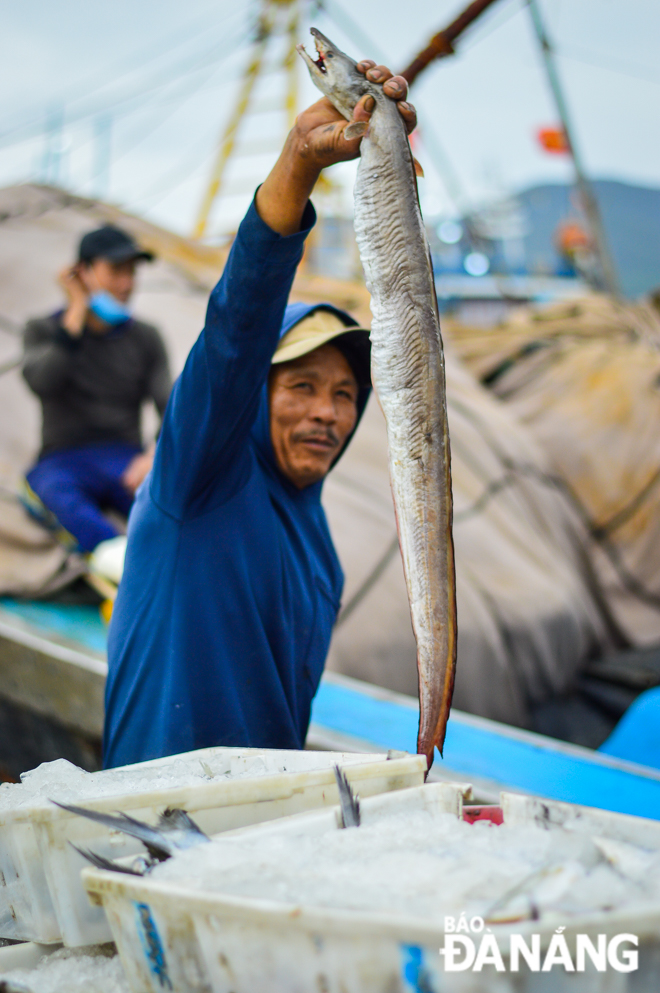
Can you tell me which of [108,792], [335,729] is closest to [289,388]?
[108,792]

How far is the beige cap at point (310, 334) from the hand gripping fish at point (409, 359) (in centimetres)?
33

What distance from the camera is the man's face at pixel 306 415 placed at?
138 cm

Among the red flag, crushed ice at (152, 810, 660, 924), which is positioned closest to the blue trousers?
crushed ice at (152, 810, 660, 924)

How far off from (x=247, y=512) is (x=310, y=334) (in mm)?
370

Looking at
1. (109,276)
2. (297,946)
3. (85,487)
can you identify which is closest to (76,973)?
(297,946)

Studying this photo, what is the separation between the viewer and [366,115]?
0.99 meters

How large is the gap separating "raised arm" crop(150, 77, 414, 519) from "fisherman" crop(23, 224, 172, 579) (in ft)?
6.39

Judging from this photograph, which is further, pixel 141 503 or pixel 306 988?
pixel 141 503

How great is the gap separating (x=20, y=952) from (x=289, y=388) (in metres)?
0.95

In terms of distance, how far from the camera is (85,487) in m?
3.26

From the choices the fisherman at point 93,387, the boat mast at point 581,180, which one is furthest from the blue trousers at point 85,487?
the boat mast at point 581,180

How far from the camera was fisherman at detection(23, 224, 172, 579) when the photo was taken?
312cm

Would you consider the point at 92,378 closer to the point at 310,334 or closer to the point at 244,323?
the point at 310,334

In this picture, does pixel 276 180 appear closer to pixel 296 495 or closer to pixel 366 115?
pixel 366 115
